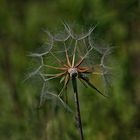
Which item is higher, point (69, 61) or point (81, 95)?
point (69, 61)

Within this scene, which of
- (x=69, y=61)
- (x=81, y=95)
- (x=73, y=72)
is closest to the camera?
(x=73, y=72)

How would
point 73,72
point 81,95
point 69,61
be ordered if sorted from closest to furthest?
point 73,72 < point 69,61 < point 81,95

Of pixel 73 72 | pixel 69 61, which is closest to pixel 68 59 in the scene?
pixel 69 61

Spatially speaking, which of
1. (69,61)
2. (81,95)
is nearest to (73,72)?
(69,61)

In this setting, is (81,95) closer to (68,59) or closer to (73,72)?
(68,59)

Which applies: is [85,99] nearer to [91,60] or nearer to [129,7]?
[129,7]

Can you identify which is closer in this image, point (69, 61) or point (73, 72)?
point (73, 72)

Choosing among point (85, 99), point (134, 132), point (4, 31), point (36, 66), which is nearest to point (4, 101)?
point (4, 31)

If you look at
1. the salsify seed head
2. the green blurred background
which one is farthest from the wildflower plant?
the green blurred background
